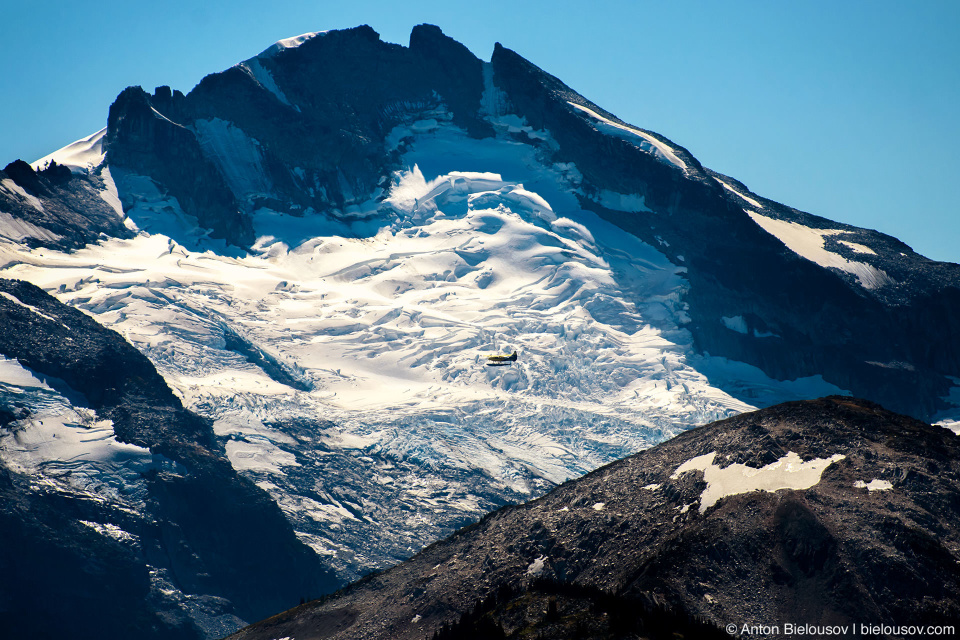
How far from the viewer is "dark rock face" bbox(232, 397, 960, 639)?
8025 cm

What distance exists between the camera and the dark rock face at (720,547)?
8025 centimetres

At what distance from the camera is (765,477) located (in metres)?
94.0

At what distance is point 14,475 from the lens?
193 metres

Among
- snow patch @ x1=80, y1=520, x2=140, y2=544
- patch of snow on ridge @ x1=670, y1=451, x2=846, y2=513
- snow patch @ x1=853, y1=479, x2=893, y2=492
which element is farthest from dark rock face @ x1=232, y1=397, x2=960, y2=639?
snow patch @ x1=80, y1=520, x2=140, y2=544

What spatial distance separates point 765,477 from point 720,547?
1072 cm

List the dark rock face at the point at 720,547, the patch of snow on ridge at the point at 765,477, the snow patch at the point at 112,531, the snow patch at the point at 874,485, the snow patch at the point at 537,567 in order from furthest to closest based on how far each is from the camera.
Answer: the snow patch at the point at 112,531
the snow patch at the point at 537,567
the patch of snow on ridge at the point at 765,477
the snow patch at the point at 874,485
the dark rock face at the point at 720,547

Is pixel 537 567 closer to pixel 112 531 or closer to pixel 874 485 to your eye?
pixel 874 485

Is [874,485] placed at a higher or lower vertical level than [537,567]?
higher

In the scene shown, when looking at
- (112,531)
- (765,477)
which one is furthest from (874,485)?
(112,531)

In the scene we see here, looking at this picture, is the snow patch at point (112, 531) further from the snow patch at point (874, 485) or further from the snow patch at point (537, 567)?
the snow patch at point (874, 485)

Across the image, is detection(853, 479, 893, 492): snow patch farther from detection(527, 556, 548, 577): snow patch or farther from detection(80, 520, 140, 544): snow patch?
detection(80, 520, 140, 544): snow patch

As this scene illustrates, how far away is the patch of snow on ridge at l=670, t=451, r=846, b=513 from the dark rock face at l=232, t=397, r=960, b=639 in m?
0.67

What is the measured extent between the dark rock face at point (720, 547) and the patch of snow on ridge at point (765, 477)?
2.19 feet

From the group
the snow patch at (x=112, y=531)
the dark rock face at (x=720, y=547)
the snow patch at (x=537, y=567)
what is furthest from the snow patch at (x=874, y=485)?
the snow patch at (x=112, y=531)
